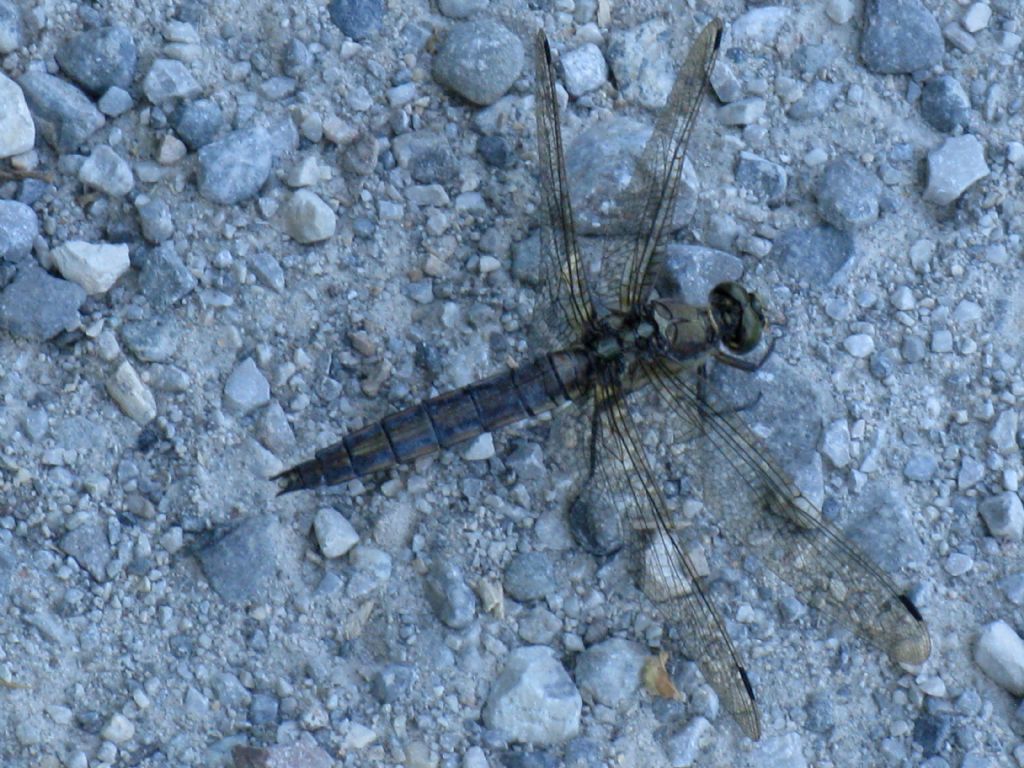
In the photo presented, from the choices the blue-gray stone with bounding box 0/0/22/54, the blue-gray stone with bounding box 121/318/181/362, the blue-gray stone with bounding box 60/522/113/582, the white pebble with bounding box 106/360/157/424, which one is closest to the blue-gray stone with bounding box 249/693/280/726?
the blue-gray stone with bounding box 60/522/113/582

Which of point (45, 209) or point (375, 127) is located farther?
point (375, 127)

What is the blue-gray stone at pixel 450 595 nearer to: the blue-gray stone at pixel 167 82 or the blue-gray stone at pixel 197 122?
the blue-gray stone at pixel 197 122

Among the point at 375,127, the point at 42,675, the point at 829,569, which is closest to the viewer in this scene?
the point at 42,675

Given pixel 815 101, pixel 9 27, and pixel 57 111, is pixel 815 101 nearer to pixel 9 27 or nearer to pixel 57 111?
pixel 57 111

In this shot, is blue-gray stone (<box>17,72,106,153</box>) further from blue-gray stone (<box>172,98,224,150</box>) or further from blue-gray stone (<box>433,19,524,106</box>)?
blue-gray stone (<box>433,19,524,106</box>)

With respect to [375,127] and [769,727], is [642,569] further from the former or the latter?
[375,127]

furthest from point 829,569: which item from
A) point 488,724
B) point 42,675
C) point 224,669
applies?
point 42,675

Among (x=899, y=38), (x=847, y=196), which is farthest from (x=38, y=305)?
(x=899, y=38)
